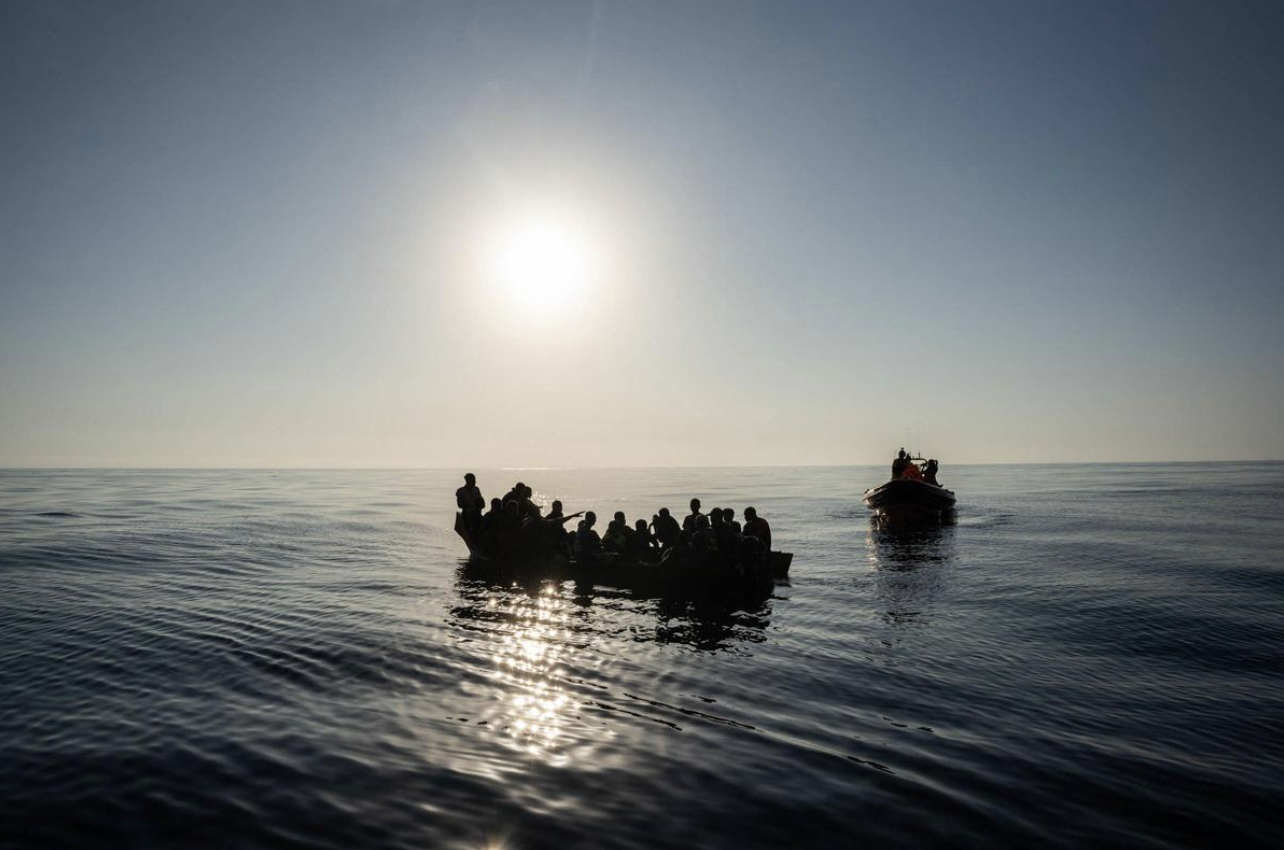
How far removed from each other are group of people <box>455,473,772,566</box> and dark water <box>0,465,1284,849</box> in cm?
210

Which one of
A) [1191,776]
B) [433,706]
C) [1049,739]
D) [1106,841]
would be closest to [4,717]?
[433,706]

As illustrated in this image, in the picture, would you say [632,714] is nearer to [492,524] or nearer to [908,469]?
[492,524]

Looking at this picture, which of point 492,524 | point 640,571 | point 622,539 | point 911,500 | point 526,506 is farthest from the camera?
point 911,500

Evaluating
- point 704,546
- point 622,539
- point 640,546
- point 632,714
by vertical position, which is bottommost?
point 632,714

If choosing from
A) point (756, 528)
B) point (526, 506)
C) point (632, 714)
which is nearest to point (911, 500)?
point (756, 528)

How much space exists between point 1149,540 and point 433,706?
134ft

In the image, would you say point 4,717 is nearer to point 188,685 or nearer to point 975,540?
point 188,685

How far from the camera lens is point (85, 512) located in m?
50.2

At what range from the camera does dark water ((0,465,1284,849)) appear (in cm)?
668

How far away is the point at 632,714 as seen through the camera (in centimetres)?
966

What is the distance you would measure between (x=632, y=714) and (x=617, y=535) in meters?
13.1

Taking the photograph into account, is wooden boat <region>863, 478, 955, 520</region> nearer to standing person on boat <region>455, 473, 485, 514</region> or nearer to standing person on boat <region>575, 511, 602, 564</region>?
standing person on boat <region>575, 511, 602, 564</region>

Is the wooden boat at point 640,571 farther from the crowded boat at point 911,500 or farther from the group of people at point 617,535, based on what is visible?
the crowded boat at point 911,500

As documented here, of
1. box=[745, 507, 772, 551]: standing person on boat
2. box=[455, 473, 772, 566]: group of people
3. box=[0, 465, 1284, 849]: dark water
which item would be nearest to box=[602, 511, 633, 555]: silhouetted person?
box=[455, 473, 772, 566]: group of people
